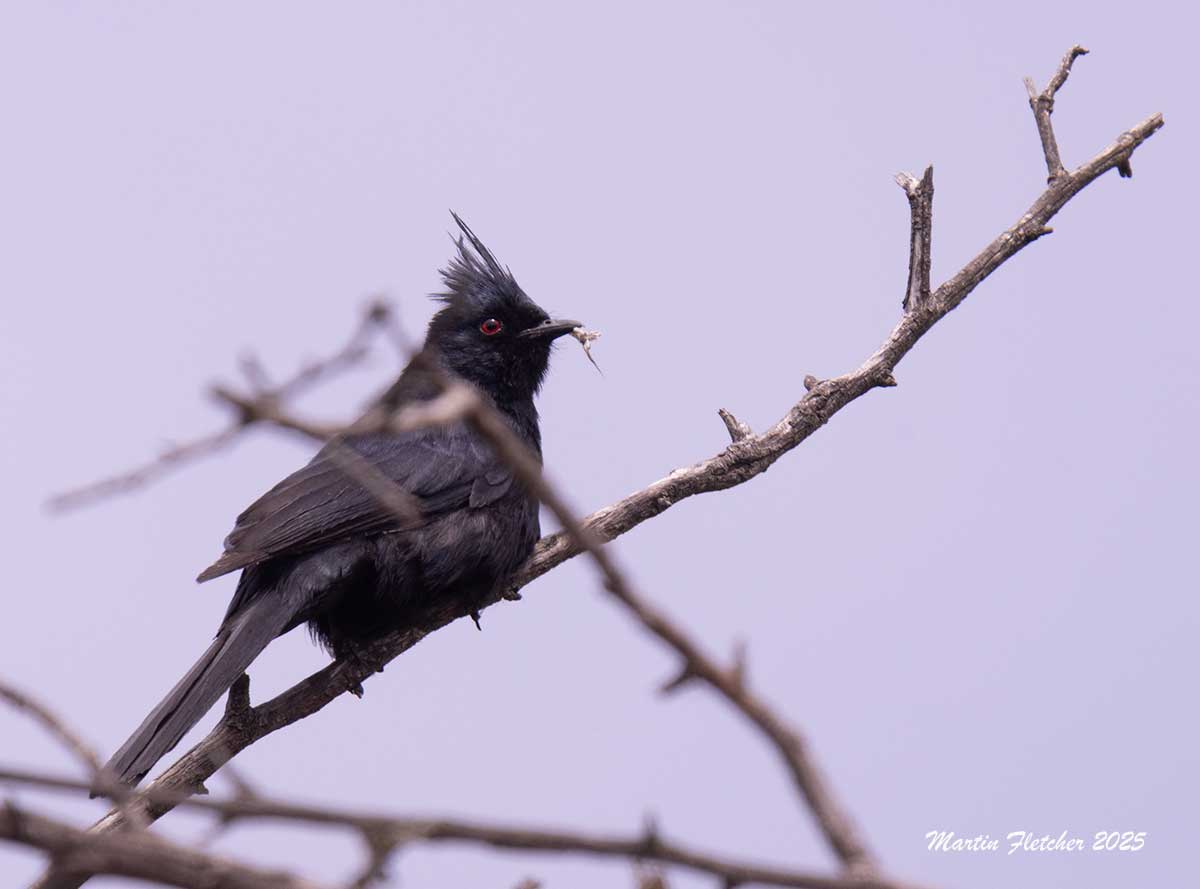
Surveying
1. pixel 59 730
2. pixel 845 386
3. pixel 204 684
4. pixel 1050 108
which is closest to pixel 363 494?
pixel 204 684

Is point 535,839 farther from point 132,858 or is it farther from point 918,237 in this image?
point 918,237

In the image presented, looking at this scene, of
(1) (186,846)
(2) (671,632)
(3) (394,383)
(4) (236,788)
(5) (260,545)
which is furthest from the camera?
(3) (394,383)

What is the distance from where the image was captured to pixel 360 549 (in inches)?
198

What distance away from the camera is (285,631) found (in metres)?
4.87

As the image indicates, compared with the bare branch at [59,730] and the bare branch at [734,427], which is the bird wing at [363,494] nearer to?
the bare branch at [734,427]

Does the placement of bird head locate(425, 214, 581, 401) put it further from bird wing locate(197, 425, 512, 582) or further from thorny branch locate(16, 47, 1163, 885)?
thorny branch locate(16, 47, 1163, 885)

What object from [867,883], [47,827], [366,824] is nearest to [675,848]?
[867,883]

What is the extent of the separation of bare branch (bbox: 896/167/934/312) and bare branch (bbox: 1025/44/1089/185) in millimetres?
438

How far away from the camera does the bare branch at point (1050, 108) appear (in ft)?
16.2

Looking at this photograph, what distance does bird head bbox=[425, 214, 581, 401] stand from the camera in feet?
20.0

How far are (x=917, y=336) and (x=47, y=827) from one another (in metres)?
4.04

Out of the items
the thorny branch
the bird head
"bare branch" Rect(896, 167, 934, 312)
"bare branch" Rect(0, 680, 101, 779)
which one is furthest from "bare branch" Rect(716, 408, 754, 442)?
"bare branch" Rect(0, 680, 101, 779)

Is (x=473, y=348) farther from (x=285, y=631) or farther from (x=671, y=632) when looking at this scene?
(x=671, y=632)

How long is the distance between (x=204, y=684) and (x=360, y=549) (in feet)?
2.65
